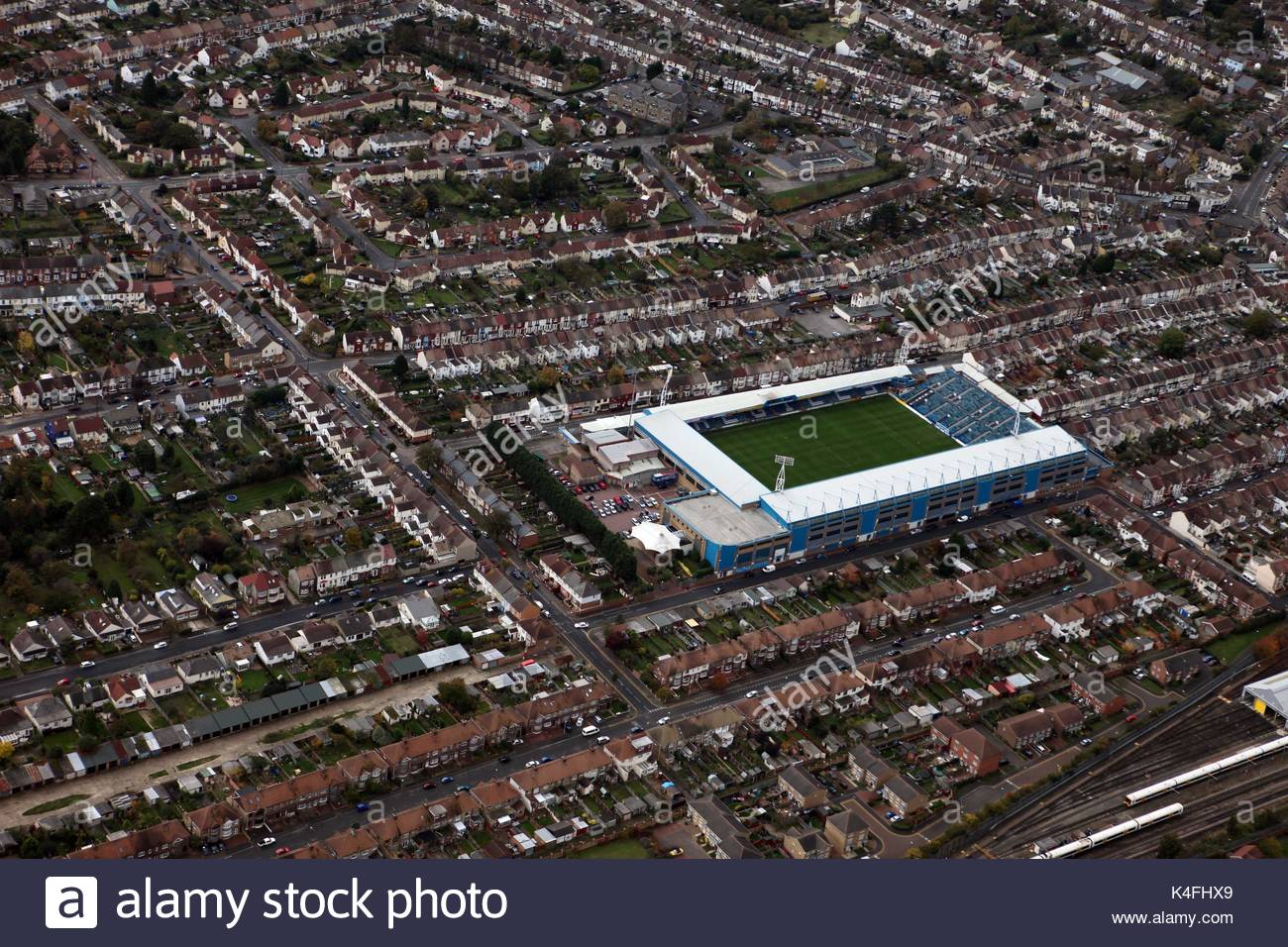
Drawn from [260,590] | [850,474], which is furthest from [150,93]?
[850,474]

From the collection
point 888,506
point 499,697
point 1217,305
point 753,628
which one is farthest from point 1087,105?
point 499,697

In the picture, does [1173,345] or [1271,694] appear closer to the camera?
[1271,694]

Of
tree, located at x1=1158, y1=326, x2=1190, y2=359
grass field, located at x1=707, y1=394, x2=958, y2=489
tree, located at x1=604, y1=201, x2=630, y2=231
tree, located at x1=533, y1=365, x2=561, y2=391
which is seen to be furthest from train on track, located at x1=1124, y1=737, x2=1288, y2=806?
tree, located at x1=604, y1=201, x2=630, y2=231

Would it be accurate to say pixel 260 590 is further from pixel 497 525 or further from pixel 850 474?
pixel 850 474

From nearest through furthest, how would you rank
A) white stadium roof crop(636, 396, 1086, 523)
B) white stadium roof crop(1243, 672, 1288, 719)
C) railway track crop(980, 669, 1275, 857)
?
1. railway track crop(980, 669, 1275, 857)
2. white stadium roof crop(1243, 672, 1288, 719)
3. white stadium roof crop(636, 396, 1086, 523)

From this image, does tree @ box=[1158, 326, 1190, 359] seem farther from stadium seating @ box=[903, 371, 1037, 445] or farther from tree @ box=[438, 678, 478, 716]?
tree @ box=[438, 678, 478, 716]

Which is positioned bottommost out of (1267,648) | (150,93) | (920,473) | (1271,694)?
(1271,694)
